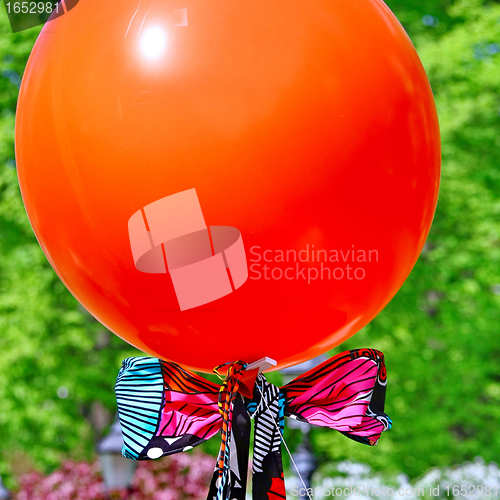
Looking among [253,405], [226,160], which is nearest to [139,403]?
[253,405]

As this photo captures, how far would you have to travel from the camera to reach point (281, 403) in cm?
136

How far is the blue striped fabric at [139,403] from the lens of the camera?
1307mm

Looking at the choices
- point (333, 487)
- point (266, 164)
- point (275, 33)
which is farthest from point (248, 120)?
point (333, 487)

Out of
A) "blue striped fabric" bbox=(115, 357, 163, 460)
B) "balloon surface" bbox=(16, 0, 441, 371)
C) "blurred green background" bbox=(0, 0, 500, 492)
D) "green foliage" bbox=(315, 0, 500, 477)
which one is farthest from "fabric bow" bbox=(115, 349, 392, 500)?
"green foliage" bbox=(315, 0, 500, 477)

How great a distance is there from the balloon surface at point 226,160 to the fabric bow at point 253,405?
0.14 m

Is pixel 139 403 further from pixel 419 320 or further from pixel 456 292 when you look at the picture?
pixel 456 292

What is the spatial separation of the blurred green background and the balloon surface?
17.2 feet

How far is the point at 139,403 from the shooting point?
1323 mm

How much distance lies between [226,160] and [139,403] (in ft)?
2.07

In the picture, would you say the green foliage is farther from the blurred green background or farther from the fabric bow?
the fabric bow

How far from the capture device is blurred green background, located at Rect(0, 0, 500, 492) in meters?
6.12

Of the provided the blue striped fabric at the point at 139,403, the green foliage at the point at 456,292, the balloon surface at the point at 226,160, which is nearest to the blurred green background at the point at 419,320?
the green foliage at the point at 456,292

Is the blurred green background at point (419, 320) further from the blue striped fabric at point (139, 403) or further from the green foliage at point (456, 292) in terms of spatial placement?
the blue striped fabric at point (139, 403)

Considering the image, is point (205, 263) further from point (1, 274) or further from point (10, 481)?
point (10, 481)
